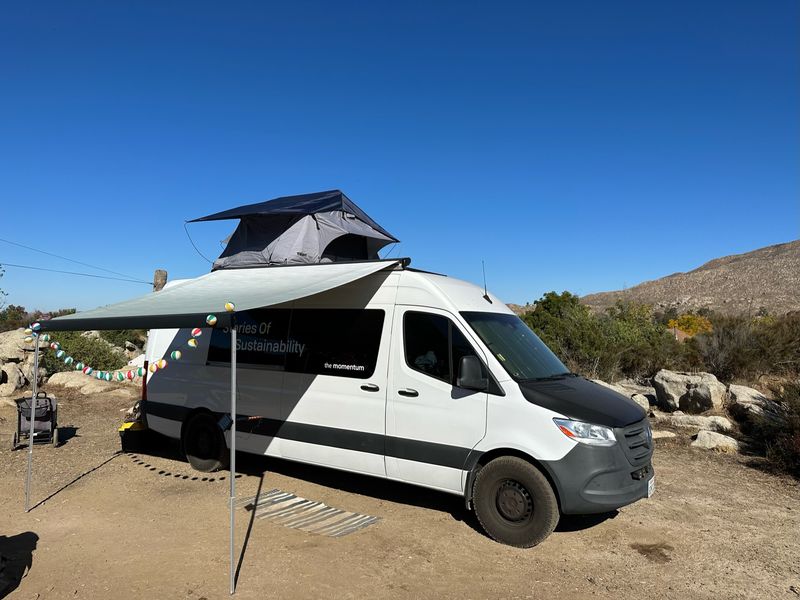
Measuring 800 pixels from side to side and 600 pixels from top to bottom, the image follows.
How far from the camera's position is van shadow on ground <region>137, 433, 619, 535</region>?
575 cm

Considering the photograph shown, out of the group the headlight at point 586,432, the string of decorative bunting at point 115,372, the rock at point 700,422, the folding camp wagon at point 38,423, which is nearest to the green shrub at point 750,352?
the rock at point 700,422

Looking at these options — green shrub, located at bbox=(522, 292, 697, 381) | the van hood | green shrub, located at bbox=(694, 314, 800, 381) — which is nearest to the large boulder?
green shrub, located at bbox=(522, 292, 697, 381)

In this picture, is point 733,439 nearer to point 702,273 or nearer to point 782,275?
point 782,275

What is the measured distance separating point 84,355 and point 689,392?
16.1 meters

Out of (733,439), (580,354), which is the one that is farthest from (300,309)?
(580,354)

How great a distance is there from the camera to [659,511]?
6074mm

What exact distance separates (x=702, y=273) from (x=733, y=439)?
66211mm

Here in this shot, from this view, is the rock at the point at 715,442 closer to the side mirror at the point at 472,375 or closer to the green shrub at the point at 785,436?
the green shrub at the point at 785,436

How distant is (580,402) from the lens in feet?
16.4

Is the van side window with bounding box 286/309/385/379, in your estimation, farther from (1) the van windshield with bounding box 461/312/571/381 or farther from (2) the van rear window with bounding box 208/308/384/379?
(1) the van windshield with bounding box 461/312/571/381

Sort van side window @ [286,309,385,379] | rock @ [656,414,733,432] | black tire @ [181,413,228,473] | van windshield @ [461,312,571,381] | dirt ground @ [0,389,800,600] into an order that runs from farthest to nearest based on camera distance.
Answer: rock @ [656,414,733,432] < black tire @ [181,413,228,473] < van side window @ [286,309,385,379] < van windshield @ [461,312,571,381] < dirt ground @ [0,389,800,600]

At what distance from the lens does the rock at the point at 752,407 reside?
912 cm

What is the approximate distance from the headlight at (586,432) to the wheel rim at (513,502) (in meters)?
0.66

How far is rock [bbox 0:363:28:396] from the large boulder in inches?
594
